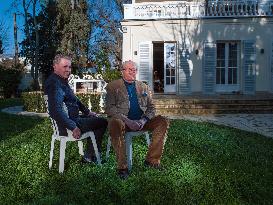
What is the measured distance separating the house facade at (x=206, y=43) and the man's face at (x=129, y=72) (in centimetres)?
1282

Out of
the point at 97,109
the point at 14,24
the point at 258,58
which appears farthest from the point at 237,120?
the point at 14,24

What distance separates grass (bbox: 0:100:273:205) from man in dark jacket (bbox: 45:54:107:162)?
0.50 meters

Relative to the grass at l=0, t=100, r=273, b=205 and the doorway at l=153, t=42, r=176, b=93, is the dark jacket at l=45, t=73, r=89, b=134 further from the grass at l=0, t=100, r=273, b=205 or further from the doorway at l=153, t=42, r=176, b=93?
the doorway at l=153, t=42, r=176, b=93

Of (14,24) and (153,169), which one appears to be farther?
(14,24)

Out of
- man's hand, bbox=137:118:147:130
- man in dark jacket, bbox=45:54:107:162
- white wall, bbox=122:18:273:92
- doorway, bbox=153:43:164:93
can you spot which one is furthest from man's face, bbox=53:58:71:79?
doorway, bbox=153:43:164:93

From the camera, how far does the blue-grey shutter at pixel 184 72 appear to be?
18.3m

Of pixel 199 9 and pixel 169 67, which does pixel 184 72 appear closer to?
pixel 169 67

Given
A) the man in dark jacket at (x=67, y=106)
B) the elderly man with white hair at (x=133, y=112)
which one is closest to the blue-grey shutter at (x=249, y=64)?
the elderly man with white hair at (x=133, y=112)

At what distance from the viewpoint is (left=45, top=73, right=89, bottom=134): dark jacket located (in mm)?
5255

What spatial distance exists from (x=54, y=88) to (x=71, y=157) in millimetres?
1457

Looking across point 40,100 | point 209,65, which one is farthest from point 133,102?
point 209,65

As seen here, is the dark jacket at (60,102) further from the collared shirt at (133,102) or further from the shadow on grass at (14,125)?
the shadow on grass at (14,125)

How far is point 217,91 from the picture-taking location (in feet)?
60.5

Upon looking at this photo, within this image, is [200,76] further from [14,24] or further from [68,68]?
[14,24]
